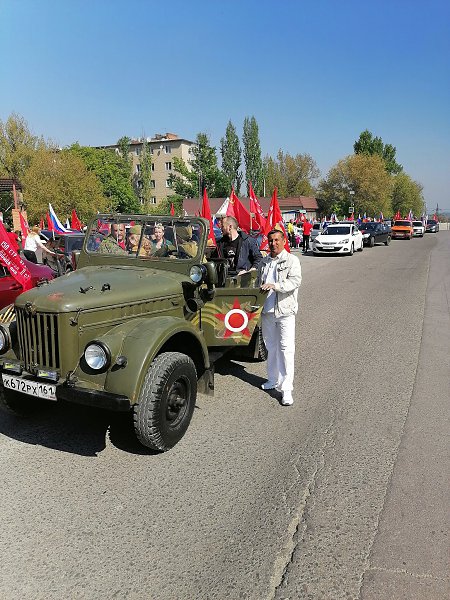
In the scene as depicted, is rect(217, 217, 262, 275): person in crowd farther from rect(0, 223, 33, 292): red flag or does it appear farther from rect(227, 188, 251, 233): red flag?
rect(227, 188, 251, 233): red flag

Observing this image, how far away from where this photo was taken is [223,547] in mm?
2740

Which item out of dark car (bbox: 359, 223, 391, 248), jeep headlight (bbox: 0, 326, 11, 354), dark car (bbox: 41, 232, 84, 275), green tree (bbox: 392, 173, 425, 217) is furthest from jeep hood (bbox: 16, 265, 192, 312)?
green tree (bbox: 392, 173, 425, 217)

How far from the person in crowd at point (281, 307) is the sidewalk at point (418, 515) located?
1.25m

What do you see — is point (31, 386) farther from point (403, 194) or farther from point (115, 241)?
point (403, 194)

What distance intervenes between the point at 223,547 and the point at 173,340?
1885 millimetres

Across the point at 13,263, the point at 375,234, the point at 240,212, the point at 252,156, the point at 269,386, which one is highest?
the point at 252,156

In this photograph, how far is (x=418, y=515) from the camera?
9.89 feet

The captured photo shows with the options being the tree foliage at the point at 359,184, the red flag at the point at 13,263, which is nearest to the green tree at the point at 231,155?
the tree foliage at the point at 359,184

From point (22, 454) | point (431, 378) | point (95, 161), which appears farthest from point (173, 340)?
point (95, 161)

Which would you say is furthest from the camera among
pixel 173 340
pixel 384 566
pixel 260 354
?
pixel 260 354

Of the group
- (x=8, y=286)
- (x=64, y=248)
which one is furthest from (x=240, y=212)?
(x=8, y=286)

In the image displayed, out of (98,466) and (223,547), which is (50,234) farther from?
(223,547)

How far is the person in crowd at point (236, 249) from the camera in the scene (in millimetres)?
5812

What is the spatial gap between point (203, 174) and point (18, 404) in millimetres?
65649
